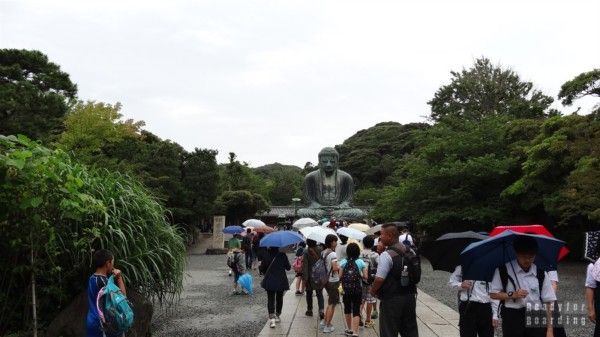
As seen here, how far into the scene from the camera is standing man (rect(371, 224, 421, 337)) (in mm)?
5566

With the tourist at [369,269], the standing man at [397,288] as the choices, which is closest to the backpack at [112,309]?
the standing man at [397,288]

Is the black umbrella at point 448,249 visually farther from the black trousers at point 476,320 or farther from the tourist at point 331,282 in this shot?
the tourist at point 331,282

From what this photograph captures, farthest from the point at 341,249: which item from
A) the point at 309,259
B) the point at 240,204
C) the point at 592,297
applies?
the point at 240,204

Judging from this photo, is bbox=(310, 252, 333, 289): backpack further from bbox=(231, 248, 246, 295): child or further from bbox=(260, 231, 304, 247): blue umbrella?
bbox=(231, 248, 246, 295): child

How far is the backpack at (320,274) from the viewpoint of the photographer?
27.4 feet

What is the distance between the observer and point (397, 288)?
558cm

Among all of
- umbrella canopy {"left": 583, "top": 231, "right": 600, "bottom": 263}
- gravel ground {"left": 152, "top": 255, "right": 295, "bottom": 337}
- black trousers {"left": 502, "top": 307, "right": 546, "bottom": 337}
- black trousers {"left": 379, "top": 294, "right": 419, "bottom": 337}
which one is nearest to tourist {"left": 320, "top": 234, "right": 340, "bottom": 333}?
gravel ground {"left": 152, "top": 255, "right": 295, "bottom": 337}

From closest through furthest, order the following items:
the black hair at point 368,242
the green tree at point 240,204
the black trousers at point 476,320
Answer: the black trousers at point 476,320 → the black hair at point 368,242 → the green tree at point 240,204

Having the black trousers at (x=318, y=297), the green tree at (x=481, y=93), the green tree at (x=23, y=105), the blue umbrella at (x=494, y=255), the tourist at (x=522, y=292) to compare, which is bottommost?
the black trousers at (x=318, y=297)

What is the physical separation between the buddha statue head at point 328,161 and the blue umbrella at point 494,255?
20.8 metres

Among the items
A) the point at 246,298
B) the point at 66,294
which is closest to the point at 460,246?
the point at 66,294

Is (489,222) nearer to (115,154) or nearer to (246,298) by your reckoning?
(246,298)

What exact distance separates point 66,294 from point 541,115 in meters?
27.0

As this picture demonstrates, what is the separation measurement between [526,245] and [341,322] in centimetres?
548
